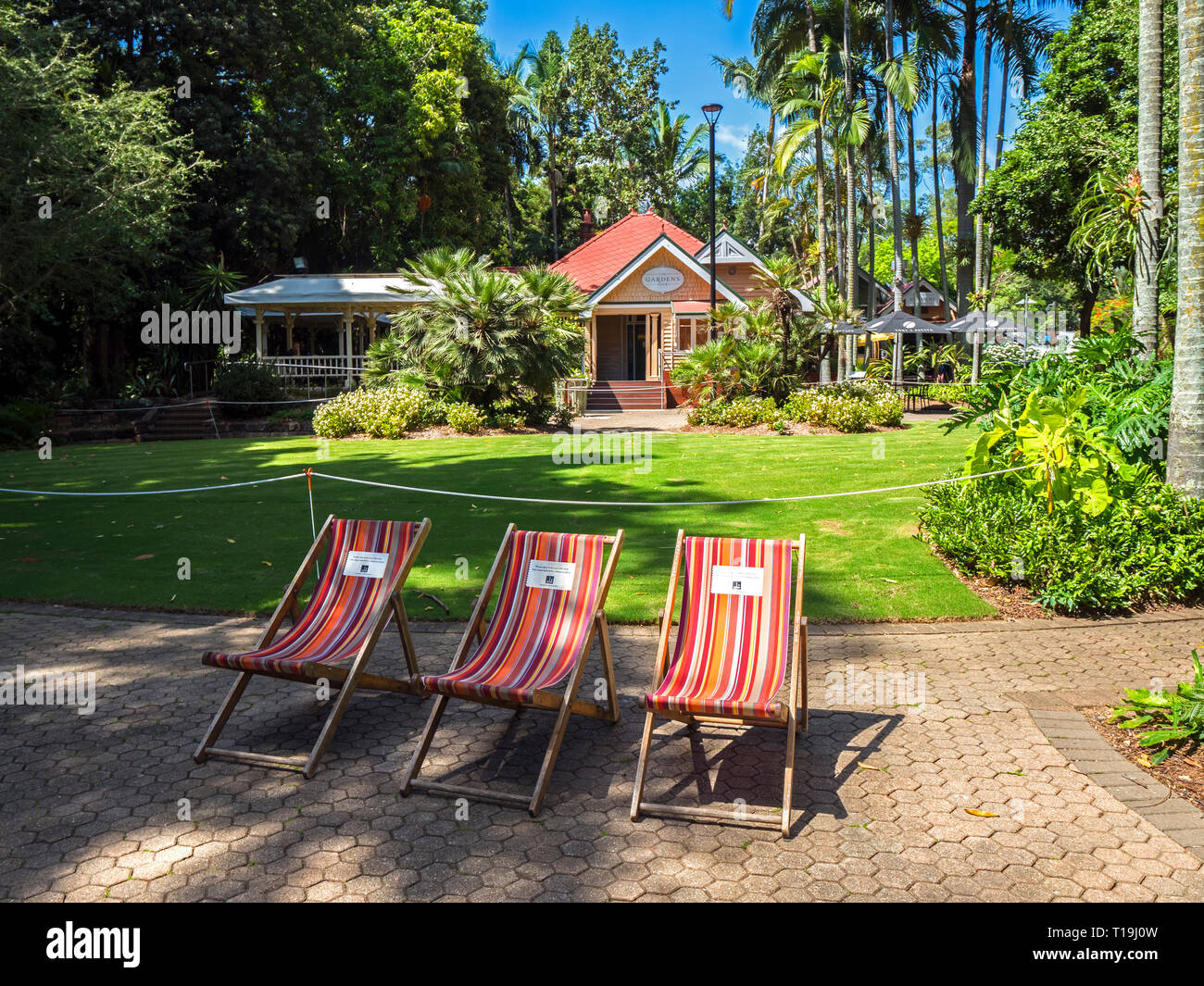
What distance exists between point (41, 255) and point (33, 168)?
1.55m

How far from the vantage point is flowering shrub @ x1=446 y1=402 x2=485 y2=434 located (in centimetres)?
2053

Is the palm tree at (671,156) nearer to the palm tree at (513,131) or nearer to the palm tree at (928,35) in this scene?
the palm tree at (513,131)

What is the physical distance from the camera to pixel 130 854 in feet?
13.6

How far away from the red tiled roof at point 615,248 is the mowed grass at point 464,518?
62.2 feet

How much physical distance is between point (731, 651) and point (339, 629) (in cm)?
240

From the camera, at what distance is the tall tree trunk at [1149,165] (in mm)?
9133

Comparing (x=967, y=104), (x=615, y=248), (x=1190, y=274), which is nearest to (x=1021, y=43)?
(x=967, y=104)

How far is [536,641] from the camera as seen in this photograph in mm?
5496

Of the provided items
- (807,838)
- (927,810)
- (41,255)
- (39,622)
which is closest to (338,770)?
(807,838)

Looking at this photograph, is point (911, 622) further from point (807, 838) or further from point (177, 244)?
point (177, 244)

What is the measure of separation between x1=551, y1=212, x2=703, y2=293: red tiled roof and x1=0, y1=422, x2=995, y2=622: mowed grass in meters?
19.0

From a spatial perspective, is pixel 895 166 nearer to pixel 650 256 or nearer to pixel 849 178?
pixel 849 178

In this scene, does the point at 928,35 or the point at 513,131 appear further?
the point at 513,131

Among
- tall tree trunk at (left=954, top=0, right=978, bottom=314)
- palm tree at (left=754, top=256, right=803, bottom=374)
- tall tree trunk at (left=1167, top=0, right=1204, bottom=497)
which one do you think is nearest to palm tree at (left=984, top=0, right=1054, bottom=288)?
tall tree trunk at (left=954, top=0, right=978, bottom=314)
